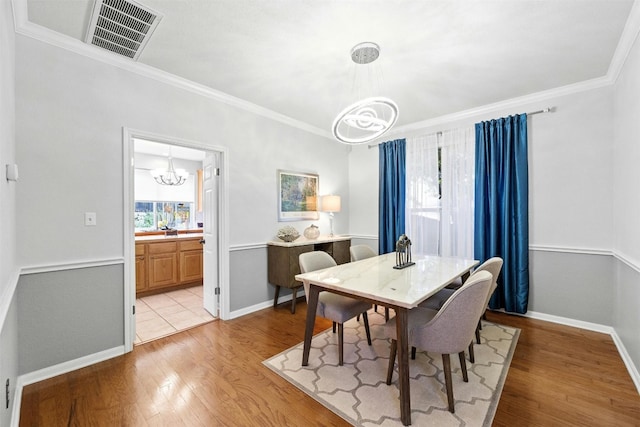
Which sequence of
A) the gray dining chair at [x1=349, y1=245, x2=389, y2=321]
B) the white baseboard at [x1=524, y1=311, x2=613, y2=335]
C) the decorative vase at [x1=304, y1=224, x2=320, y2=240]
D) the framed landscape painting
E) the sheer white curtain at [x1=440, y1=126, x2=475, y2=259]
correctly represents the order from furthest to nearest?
the decorative vase at [x1=304, y1=224, x2=320, y2=240] → the framed landscape painting → the sheer white curtain at [x1=440, y1=126, x2=475, y2=259] → the gray dining chair at [x1=349, y1=245, x2=389, y2=321] → the white baseboard at [x1=524, y1=311, x2=613, y2=335]

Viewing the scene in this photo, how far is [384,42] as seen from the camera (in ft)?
7.25

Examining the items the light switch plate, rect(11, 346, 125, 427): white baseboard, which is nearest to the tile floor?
rect(11, 346, 125, 427): white baseboard

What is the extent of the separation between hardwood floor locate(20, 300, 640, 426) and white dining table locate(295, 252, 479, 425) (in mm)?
449

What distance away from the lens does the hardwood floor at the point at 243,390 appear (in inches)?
67.7

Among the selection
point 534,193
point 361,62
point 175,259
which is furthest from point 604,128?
point 175,259

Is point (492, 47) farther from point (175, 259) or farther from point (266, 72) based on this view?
point (175, 259)

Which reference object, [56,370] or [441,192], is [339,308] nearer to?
[56,370]

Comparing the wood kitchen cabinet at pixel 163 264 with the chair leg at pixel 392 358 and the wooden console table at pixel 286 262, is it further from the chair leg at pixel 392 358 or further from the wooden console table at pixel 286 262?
the chair leg at pixel 392 358

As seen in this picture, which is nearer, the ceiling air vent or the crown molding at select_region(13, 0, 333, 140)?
the ceiling air vent

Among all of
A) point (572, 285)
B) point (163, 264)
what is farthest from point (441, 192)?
point (163, 264)

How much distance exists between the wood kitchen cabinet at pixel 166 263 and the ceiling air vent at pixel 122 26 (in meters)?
2.75

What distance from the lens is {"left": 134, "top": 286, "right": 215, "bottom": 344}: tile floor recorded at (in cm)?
298

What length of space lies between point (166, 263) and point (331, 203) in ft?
8.91

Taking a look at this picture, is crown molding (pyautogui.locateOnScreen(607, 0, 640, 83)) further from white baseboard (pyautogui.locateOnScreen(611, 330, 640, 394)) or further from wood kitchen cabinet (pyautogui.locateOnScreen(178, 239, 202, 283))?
wood kitchen cabinet (pyautogui.locateOnScreen(178, 239, 202, 283))
